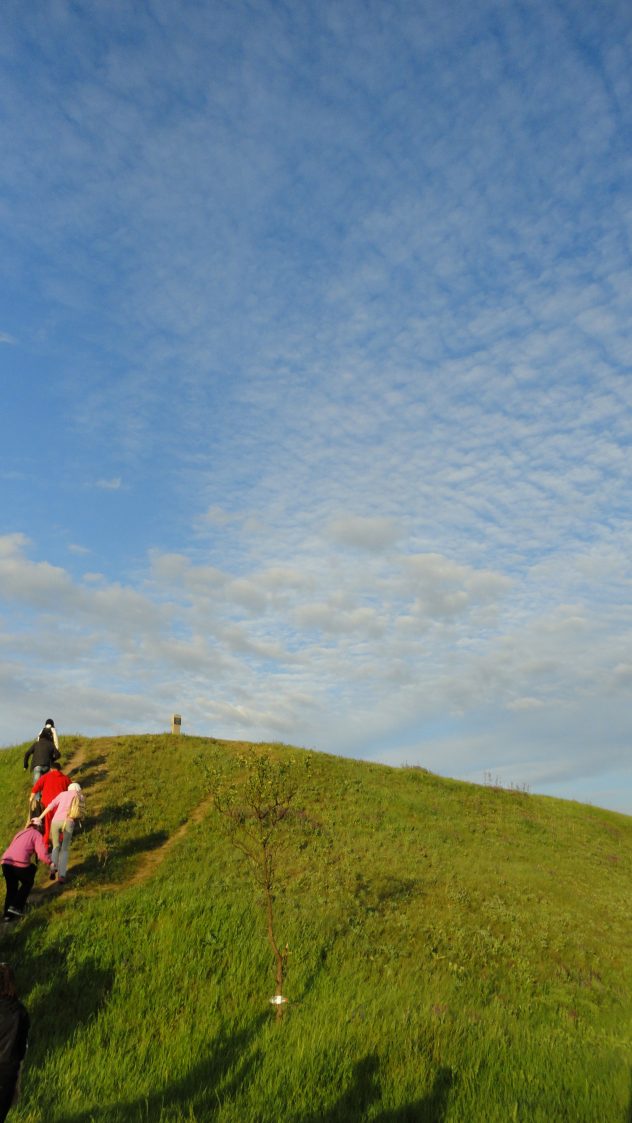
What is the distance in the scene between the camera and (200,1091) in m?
10.3

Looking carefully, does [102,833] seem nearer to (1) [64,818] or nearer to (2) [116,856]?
(2) [116,856]

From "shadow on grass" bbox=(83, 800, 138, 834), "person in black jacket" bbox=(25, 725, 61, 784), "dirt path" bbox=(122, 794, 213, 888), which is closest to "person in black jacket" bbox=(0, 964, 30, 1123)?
"dirt path" bbox=(122, 794, 213, 888)

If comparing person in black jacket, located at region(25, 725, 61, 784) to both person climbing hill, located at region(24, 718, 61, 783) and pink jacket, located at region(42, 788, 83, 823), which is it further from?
pink jacket, located at region(42, 788, 83, 823)

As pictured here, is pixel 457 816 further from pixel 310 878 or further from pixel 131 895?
pixel 131 895

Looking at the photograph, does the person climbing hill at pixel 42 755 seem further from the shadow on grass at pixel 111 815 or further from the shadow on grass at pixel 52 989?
the shadow on grass at pixel 52 989

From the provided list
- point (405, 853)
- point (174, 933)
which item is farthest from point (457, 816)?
point (174, 933)

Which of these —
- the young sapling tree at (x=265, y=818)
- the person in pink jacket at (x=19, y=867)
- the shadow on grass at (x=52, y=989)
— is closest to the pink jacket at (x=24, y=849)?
the person in pink jacket at (x=19, y=867)

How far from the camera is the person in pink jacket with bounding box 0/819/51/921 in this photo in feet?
53.2

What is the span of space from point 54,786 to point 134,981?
8.88m

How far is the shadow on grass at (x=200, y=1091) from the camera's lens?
9.42 meters

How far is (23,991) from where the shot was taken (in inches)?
528

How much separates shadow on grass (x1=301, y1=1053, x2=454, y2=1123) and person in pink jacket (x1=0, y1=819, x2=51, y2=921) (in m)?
9.04

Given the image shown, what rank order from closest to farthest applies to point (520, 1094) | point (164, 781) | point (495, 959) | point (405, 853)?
point (520, 1094) < point (495, 959) < point (405, 853) < point (164, 781)

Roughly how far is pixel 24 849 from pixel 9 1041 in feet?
32.0
